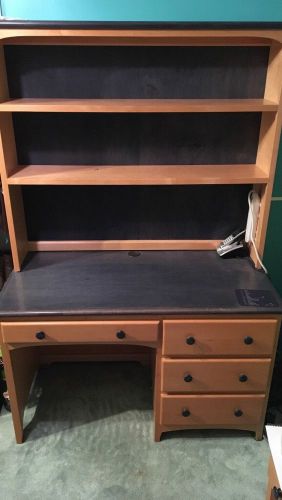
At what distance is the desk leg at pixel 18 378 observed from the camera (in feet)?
6.02

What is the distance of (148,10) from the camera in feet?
6.11

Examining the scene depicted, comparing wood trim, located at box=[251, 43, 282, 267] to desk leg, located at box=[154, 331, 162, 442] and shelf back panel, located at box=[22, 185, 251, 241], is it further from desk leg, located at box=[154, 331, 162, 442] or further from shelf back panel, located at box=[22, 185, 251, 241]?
desk leg, located at box=[154, 331, 162, 442]

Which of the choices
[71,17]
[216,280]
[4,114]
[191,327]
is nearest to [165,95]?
[71,17]

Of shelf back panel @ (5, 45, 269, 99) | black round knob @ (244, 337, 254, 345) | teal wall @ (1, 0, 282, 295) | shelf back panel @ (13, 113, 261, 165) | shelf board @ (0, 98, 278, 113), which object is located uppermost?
teal wall @ (1, 0, 282, 295)

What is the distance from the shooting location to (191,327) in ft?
5.76

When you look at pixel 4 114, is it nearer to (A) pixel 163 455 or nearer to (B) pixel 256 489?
(A) pixel 163 455

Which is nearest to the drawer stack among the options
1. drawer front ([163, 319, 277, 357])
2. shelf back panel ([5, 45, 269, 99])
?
drawer front ([163, 319, 277, 357])

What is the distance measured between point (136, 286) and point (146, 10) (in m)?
1.21

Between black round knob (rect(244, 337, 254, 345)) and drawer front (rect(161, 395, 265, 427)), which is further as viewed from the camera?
drawer front (rect(161, 395, 265, 427))

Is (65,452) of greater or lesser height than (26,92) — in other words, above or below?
below

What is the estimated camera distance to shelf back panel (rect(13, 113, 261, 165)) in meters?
1.99

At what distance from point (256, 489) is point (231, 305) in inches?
31.2

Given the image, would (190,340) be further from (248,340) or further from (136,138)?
(136,138)

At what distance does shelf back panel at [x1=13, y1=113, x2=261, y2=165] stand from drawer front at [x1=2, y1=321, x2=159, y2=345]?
0.79 metres
